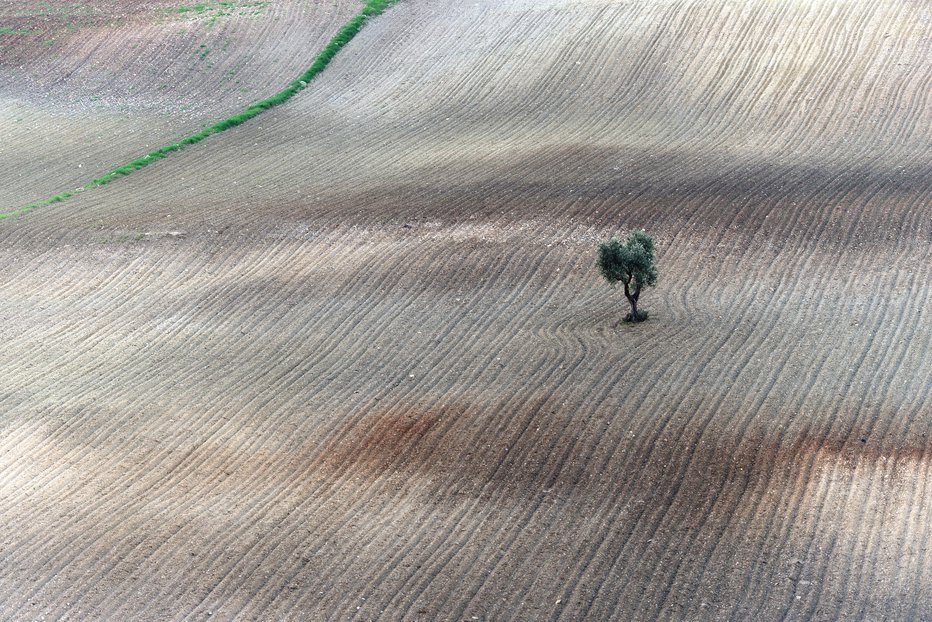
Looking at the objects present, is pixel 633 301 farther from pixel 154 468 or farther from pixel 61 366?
pixel 61 366

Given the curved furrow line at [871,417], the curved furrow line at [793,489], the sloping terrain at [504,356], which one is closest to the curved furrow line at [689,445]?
the sloping terrain at [504,356]

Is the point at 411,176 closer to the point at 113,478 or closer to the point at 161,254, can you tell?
the point at 161,254

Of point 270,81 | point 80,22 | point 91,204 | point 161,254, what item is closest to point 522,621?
point 161,254

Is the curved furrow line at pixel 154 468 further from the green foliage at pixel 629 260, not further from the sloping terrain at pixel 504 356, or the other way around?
the green foliage at pixel 629 260

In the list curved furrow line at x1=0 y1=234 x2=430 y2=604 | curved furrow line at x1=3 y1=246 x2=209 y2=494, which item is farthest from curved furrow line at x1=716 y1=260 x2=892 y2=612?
curved furrow line at x1=3 y1=246 x2=209 y2=494

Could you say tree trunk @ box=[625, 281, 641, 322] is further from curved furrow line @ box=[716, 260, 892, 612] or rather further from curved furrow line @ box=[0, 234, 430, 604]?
curved furrow line @ box=[0, 234, 430, 604]

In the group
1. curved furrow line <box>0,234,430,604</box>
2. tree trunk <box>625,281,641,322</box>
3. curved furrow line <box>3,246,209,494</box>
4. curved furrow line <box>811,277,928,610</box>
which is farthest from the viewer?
tree trunk <box>625,281,641,322</box>
